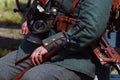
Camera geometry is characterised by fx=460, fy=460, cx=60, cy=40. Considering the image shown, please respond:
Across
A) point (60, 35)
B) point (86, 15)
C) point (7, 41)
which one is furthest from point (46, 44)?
point (7, 41)

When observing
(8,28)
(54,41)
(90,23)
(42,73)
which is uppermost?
(90,23)

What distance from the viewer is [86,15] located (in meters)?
3.81

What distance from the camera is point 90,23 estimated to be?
12.4 ft

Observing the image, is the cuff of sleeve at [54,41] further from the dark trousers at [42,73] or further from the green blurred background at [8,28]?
the green blurred background at [8,28]

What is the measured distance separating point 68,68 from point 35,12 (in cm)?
59

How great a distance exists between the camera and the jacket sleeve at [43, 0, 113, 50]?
3777 mm

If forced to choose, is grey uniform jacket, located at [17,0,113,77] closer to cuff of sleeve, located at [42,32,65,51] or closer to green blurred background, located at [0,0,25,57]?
cuff of sleeve, located at [42,32,65,51]

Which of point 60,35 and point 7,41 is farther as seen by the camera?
Answer: point 7,41

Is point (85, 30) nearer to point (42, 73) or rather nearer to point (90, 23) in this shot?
point (90, 23)

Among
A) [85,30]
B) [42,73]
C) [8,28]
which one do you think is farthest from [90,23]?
[8,28]

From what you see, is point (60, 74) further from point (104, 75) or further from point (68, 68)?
point (104, 75)

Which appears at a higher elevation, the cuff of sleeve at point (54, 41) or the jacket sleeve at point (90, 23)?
the jacket sleeve at point (90, 23)

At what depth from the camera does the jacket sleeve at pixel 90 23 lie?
12.4ft

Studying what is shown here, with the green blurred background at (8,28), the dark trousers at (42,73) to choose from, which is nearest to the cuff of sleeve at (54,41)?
the dark trousers at (42,73)
